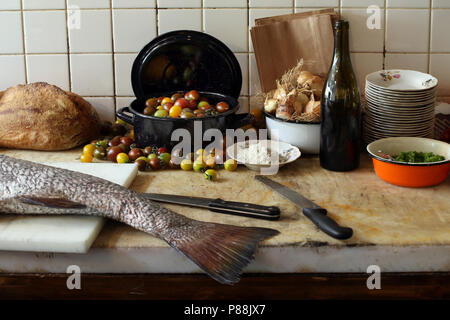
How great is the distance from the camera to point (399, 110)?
1.51 metres

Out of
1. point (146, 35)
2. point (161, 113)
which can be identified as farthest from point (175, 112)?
point (146, 35)

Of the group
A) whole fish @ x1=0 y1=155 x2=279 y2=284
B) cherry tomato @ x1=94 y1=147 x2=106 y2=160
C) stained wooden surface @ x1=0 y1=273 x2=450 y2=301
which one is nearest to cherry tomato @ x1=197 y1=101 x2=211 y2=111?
cherry tomato @ x1=94 y1=147 x2=106 y2=160

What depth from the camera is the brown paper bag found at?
173 cm

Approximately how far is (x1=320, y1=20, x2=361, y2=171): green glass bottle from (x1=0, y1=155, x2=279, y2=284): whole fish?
0.44m

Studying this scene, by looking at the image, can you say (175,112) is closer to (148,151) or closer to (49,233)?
(148,151)

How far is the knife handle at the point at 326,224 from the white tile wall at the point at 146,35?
678mm

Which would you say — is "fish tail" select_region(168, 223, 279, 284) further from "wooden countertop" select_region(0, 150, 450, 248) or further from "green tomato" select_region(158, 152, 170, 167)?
"green tomato" select_region(158, 152, 170, 167)

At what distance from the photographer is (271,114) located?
1.61 meters

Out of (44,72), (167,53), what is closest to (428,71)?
(167,53)

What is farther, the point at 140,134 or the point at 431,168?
the point at 140,134

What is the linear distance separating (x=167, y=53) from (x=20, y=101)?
0.48 meters

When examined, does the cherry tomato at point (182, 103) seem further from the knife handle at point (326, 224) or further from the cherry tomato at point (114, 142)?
the knife handle at point (326, 224)

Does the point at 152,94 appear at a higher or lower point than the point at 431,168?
higher
